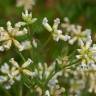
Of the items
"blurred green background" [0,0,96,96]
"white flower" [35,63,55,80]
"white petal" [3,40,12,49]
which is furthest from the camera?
"blurred green background" [0,0,96,96]

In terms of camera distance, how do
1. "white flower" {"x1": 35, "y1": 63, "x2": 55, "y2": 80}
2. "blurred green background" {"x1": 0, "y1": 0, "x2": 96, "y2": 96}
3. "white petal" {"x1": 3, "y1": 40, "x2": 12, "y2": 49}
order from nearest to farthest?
"white petal" {"x1": 3, "y1": 40, "x2": 12, "y2": 49}, "white flower" {"x1": 35, "y1": 63, "x2": 55, "y2": 80}, "blurred green background" {"x1": 0, "y1": 0, "x2": 96, "y2": 96}

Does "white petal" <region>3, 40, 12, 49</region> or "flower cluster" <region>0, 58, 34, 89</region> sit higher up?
"white petal" <region>3, 40, 12, 49</region>

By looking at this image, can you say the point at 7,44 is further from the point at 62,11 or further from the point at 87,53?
the point at 62,11

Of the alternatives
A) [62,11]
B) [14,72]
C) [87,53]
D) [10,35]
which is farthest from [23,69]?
[62,11]

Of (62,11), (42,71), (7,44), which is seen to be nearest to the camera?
(7,44)

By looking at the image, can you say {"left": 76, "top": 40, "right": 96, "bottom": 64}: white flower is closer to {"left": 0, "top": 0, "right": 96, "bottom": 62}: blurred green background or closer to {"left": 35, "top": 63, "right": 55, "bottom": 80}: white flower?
{"left": 35, "top": 63, "right": 55, "bottom": 80}: white flower

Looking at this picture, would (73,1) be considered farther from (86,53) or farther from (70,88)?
(86,53)

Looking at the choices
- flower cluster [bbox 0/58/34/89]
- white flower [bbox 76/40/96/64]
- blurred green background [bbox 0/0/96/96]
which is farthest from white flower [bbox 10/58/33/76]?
blurred green background [bbox 0/0/96/96]

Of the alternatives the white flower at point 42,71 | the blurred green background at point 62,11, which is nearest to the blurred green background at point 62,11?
the blurred green background at point 62,11

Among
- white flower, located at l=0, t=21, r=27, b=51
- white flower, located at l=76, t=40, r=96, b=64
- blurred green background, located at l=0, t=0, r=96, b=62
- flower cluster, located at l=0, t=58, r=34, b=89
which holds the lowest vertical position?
flower cluster, located at l=0, t=58, r=34, b=89

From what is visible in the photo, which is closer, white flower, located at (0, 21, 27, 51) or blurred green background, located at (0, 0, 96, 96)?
white flower, located at (0, 21, 27, 51)
